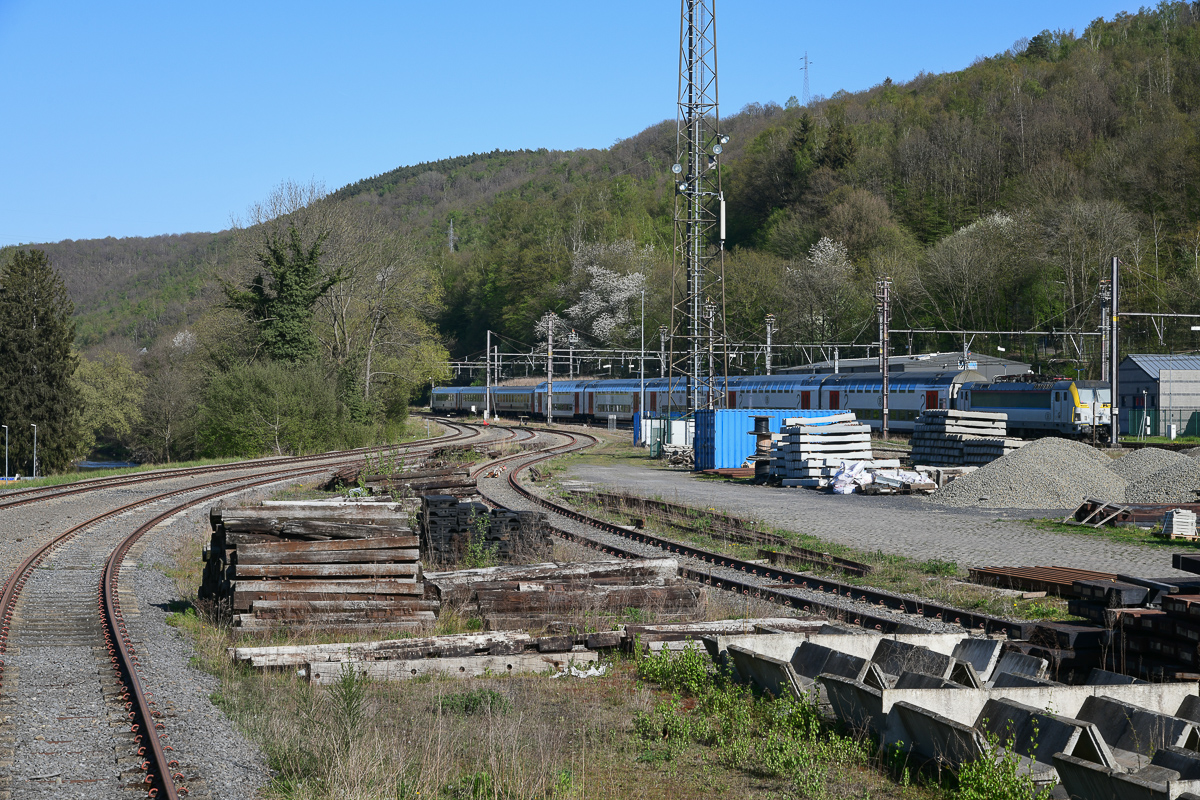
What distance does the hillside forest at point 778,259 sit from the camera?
1887 inches

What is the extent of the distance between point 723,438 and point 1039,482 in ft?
42.2

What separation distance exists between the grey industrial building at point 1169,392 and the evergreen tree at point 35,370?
54.0 meters

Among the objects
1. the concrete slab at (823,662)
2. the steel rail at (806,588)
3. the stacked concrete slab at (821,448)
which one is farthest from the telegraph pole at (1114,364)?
the concrete slab at (823,662)

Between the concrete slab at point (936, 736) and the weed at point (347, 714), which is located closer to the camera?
the concrete slab at point (936, 736)

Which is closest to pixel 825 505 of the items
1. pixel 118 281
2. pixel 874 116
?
pixel 874 116

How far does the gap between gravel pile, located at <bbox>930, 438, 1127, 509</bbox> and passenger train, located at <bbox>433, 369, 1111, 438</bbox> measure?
49.1 ft

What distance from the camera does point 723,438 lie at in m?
35.6

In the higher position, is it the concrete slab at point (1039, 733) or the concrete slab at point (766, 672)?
the concrete slab at point (1039, 733)

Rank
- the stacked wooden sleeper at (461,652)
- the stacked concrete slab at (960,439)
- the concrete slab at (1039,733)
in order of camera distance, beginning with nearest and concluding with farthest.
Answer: the concrete slab at (1039,733), the stacked wooden sleeper at (461,652), the stacked concrete slab at (960,439)

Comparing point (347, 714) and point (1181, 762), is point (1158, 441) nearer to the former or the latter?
point (1181, 762)

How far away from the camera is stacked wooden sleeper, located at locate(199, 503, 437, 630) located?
34.0 ft

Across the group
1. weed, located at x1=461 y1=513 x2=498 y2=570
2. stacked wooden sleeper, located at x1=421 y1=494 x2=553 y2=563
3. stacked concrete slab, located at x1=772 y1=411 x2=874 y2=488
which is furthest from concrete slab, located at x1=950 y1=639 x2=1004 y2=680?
stacked concrete slab, located at x1=772 y1=411 x2=874 y2=488

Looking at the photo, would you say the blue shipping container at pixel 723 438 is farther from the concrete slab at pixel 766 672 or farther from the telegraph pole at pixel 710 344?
the concrete slab at pixel 766 672

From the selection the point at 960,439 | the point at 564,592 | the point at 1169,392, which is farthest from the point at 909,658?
the point at 1169,392
